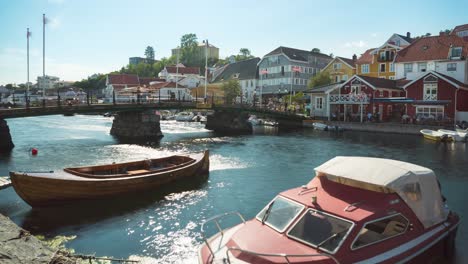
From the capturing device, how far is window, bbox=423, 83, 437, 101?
54344mm

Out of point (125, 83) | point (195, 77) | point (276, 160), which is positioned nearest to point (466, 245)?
point (276, 160)

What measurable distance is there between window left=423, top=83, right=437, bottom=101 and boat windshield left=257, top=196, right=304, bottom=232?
5380cm

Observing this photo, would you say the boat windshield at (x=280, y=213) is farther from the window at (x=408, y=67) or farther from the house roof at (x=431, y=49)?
the window at (x=408, y=67)

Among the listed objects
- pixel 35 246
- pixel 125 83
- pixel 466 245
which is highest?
pixel 125 83

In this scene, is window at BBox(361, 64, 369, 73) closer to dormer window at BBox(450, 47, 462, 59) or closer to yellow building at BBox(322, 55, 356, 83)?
yellow building at BBox(322, 55, 356, 83)

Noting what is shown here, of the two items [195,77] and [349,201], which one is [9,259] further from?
[195,77]

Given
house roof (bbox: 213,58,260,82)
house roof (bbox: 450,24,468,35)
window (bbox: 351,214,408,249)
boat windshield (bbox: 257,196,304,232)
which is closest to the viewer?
window (bbox: 351,214,408,249)

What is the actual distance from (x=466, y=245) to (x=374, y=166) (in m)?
6.13

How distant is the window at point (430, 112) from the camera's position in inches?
2116

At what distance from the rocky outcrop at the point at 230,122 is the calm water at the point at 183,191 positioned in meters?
18.9

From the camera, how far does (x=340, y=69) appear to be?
81.4 metres

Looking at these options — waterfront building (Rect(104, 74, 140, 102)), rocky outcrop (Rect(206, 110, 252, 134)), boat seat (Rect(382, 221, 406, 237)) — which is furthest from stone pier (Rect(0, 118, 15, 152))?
waterfront building (Rect(104, 74, 140, 102))

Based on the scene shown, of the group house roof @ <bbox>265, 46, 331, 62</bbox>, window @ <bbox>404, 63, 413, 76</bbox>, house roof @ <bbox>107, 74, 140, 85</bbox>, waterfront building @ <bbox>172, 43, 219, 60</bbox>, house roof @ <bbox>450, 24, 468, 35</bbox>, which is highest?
waterfront building @ <bbox>172, 43, 219, 60</bbox>

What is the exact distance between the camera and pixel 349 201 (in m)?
9.32
